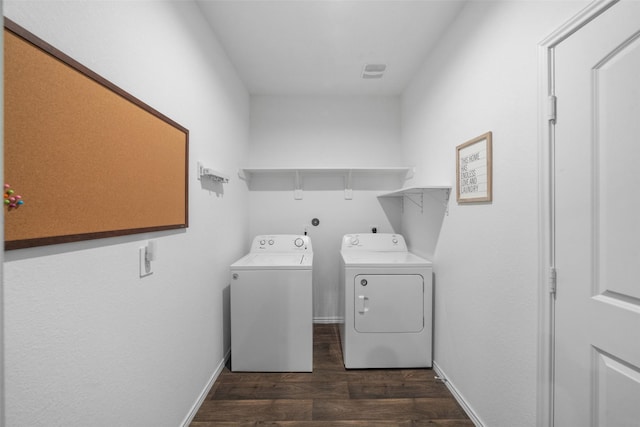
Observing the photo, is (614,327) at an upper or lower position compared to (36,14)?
lower

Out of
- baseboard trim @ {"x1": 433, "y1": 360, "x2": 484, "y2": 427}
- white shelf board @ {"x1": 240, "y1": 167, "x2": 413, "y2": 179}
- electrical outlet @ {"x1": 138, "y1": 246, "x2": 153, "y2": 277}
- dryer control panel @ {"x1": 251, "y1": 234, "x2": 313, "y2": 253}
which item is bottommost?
baseboard trim @ {"x1": 433, "y1": 360, "x2": 484, "y2": 427}

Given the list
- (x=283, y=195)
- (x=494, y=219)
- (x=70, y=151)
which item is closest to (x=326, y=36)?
(x=283, y=195)

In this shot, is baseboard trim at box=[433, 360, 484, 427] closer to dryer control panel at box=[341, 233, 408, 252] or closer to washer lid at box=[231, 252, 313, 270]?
dryer control panel at box=[341, 233, 408, 252]

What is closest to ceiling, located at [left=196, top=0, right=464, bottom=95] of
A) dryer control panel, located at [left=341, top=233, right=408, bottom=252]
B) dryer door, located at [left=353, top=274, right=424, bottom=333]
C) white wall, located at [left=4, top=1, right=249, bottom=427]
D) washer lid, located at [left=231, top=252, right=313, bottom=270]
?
white wall, located at [left=4, top=1, right=249, bottom=427]

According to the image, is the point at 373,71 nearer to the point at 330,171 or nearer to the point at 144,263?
the point at 330,171

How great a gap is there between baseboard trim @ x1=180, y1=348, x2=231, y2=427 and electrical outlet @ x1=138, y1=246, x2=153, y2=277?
0.96 meters

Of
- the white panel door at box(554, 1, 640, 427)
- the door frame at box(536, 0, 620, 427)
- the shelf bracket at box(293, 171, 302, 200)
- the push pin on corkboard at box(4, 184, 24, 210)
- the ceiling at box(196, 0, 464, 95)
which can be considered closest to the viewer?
the push pin on corkboard at box(4, 184, 24, 210)

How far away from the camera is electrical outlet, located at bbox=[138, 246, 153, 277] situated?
3.77ft

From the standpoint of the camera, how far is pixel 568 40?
1021 mm

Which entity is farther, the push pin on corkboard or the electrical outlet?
the electrical outlet

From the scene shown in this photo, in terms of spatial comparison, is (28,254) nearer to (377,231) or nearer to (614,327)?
(614,327)

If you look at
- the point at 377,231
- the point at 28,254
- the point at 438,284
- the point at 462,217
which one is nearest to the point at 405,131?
the point at 377,231

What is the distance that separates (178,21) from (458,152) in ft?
5.94

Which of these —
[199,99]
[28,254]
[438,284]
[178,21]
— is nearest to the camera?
[28,254]
